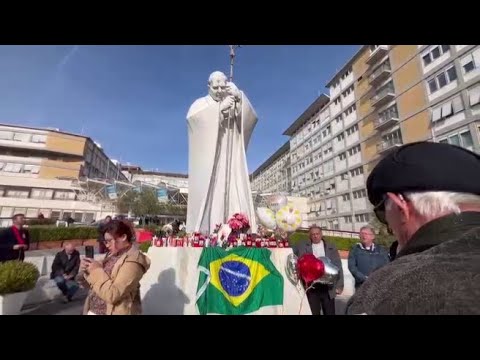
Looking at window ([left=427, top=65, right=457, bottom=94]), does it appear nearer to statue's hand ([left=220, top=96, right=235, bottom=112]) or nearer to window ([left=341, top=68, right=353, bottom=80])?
window ([left=341, top=68, right=353, bottom=80])

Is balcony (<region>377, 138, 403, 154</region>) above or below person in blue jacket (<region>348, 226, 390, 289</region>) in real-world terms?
above

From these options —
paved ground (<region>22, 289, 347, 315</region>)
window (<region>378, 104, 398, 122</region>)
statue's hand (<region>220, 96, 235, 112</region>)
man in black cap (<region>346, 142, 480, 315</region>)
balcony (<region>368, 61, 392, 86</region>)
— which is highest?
balcony (<region>368, 61, 392, 86</region>)

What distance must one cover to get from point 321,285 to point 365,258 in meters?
0.87

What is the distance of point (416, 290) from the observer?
64cm

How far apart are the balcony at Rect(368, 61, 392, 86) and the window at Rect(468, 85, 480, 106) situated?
1099 cm

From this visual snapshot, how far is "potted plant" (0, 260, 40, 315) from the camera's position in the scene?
190 inches

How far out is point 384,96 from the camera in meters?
30.0

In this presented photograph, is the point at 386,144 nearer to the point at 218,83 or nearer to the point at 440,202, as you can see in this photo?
the point at 218,83

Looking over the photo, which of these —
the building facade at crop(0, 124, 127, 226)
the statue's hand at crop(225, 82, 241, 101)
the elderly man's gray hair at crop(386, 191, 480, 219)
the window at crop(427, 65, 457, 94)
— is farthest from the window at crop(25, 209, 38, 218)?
the window at crop(427, 65, 457, 94)

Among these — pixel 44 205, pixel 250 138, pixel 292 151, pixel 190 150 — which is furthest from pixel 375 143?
pixel 44 205

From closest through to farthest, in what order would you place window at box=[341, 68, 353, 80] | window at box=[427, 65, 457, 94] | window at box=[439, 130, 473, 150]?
window at box=[439, 130, 473, 150], window at box=[427, 65, 457, 94], window at box=[341, 68, 353, 80]

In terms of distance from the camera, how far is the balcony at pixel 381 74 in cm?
3060

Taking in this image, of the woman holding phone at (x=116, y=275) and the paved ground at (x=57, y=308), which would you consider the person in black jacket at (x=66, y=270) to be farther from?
the woman holding phone at (x=116, y=275)
